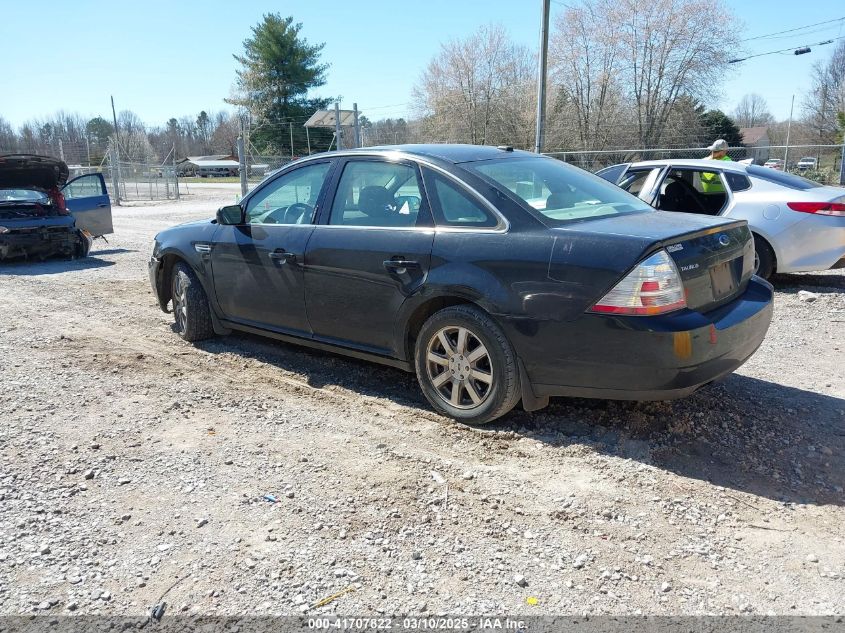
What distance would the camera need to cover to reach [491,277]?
3.71 meters

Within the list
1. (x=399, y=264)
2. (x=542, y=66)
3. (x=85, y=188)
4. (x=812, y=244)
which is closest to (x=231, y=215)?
(x=399, y=264)

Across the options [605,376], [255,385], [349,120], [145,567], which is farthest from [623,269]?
[349,120]

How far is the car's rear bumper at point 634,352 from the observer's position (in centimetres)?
330

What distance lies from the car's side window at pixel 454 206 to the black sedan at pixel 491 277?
1 centimetres

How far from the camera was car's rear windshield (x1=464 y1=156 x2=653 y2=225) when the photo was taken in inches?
155

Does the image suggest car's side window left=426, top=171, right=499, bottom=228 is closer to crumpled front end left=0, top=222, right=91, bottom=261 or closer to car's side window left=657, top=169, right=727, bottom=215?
car's side window left=657, top=169, right=727, bottom=215

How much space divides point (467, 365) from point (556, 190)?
128 cm

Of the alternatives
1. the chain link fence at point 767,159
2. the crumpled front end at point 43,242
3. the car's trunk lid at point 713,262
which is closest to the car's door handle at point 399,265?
the car's trunk lid at point 713,262

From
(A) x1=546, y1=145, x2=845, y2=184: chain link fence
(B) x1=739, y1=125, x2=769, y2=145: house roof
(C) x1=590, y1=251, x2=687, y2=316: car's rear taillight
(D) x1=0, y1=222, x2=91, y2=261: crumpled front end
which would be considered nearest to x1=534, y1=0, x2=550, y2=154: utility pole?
(A) x1=546, y1=145, x2=845, y2=184: chain link fence

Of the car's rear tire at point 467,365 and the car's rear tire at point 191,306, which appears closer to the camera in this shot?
the car's rear tire at point 467,365

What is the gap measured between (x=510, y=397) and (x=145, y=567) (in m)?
2.02

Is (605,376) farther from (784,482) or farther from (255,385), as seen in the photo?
(255,385)

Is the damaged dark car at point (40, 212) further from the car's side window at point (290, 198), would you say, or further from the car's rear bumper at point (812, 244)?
the car's rear bumper at point (812, 244)

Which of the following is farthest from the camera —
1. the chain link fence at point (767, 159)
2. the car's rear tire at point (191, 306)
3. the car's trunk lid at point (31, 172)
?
the chain link fence at point (767, 159)
